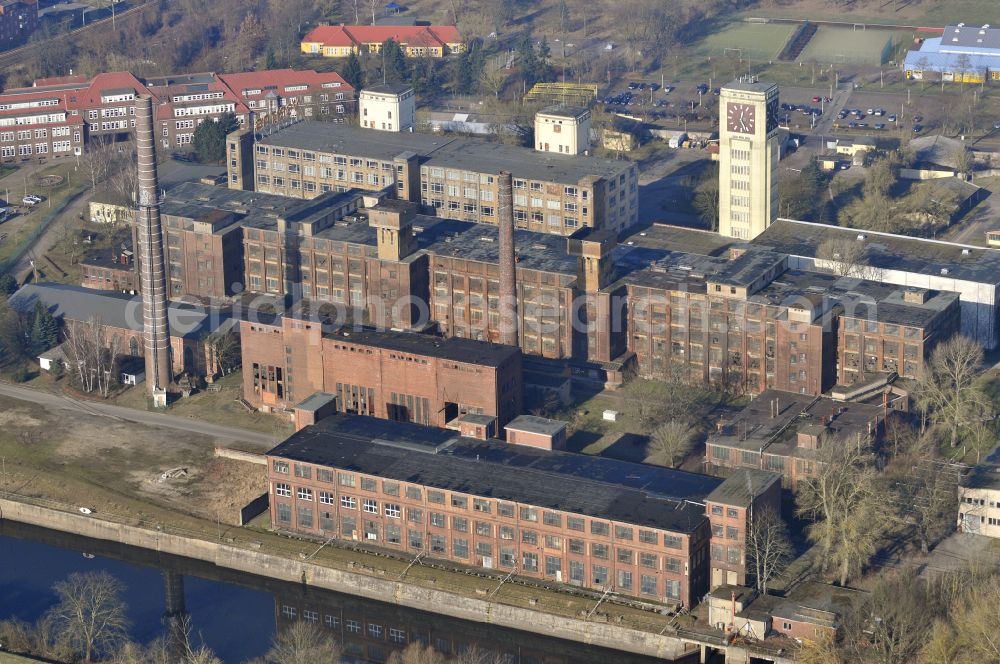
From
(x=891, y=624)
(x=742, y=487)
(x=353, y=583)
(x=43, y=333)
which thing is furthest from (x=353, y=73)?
(x=891, y=624)

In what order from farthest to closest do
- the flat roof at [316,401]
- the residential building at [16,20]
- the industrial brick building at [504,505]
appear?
the residential building at [16,20] → the flat roof at [316,401] → the industrial brick building at [504,505]

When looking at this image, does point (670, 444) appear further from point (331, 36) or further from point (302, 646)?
point (331, 36)

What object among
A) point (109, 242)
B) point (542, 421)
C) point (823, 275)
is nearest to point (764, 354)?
point (823, 275)

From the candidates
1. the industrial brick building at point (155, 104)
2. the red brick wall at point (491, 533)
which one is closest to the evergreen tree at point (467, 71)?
the industrial brick building at point (155, 104)

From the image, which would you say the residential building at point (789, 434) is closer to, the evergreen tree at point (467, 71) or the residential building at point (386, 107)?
the residential building at point (386, 107)

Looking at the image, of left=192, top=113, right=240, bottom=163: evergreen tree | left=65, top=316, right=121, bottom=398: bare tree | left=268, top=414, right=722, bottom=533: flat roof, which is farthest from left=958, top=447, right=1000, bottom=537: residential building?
left=192, top=113, right=240, bottom=163: evergreen tree

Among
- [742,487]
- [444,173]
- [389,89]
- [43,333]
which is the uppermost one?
[389,89]
